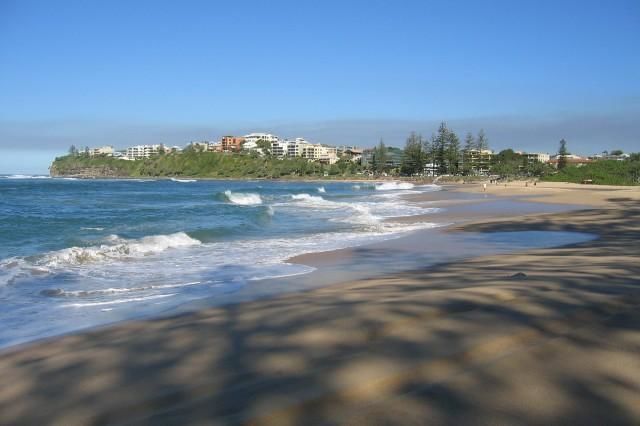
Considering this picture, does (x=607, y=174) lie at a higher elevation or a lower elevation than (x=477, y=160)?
lower

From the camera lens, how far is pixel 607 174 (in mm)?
62656

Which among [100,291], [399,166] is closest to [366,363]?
[100,291]

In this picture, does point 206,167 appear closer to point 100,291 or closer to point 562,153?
point 562,153

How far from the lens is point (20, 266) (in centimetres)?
1117

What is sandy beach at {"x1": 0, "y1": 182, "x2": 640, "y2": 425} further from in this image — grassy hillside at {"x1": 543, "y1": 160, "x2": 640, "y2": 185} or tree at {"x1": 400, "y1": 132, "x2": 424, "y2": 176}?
tree at {"x1": 400, "y1": 132, "x2": 424, "y2": 176}

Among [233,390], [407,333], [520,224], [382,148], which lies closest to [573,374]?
[407,333]

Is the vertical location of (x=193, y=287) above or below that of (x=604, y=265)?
below

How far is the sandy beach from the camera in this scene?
9.15ft

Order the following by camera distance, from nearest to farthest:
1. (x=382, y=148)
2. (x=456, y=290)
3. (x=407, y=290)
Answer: (x=456, y=290)
(x=407, y=290)
(x=382, y=148)

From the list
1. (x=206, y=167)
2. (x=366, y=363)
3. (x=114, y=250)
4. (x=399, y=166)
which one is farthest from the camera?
(x=206, y=167)

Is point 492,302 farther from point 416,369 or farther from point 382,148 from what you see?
point 382,148

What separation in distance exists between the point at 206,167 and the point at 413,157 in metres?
79.8

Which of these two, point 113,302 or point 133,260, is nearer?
point 113,302

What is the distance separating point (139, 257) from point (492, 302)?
975cm
